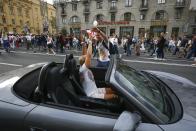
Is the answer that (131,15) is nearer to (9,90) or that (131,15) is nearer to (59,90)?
(59,90)

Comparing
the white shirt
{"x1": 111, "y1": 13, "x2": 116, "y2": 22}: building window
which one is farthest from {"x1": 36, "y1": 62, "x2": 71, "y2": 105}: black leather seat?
{"x1": 111, "y1": 13, "x2": 116, "y2": 22}: building window

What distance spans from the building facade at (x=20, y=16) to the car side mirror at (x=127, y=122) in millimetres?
38301

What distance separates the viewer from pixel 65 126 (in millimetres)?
1741

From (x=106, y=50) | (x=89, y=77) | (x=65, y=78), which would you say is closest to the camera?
(x=65, y=78)

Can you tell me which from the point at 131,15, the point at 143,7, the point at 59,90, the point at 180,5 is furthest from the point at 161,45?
the point at 131,15

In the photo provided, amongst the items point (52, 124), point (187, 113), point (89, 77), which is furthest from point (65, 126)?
point (187, 113)

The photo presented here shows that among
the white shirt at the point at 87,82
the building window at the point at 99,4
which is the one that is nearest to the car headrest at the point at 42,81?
the white shirt at the point at 87,82

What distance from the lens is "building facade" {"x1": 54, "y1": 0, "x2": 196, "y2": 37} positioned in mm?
31859

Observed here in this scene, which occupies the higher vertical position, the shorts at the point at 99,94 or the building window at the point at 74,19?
the building window at the point at 74,19

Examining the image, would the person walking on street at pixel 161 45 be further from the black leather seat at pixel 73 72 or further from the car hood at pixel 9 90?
the car hood at pixel 9 90

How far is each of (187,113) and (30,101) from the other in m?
1.64

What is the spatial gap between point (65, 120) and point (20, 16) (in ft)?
171

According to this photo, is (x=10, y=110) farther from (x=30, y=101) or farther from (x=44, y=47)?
(x=44, y=47)

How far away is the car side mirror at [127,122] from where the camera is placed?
1398 mm
